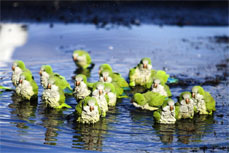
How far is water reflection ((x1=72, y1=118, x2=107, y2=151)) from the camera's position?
34.2 ft

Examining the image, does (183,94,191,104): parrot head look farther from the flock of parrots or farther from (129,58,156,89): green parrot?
(129,58,156,89): green parrot

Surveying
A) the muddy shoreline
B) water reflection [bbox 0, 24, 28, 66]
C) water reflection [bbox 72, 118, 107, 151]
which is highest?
the muddy shoreline

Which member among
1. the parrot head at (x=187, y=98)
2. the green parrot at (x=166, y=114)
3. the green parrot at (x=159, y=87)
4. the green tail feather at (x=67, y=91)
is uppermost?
the green parrot at (x=159, y=87)

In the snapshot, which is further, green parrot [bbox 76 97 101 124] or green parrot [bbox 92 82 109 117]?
green parrot [bbox 92 82 109 117]

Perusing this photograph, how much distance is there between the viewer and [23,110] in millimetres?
12945

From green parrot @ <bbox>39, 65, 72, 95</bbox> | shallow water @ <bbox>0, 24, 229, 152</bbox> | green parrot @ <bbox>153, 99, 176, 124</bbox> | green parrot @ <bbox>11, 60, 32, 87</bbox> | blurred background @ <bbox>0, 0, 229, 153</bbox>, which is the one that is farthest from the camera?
green parrot @ <bbox>11, 60, 32, 87</bbox>

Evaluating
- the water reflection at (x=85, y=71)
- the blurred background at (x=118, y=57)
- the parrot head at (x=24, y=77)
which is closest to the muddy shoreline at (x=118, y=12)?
the blurred background at (x=118, y=57)

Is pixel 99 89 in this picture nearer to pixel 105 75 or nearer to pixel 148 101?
pixel 148 101

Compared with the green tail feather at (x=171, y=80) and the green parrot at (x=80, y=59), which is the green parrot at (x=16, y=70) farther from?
the green tail feather at (x=171, y=80)

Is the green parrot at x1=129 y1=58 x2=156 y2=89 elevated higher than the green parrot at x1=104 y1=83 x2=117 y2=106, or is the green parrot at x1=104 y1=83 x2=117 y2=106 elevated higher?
the green parrot at x1=129 y1=58 x2=156 y2=89

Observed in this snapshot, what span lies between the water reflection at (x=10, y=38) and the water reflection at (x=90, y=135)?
26.9 feet

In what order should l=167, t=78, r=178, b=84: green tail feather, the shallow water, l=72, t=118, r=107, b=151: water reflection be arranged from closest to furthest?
l=72, t=118, r=107, b=151: water reflection
the shallow water
l=167, t=78, r=178, b=84: green tail feather

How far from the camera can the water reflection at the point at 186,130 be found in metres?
11.1

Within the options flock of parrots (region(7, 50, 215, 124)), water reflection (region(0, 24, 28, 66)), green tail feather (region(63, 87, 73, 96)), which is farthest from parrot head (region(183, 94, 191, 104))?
water reflection (region(0, 24, 28, 66))
